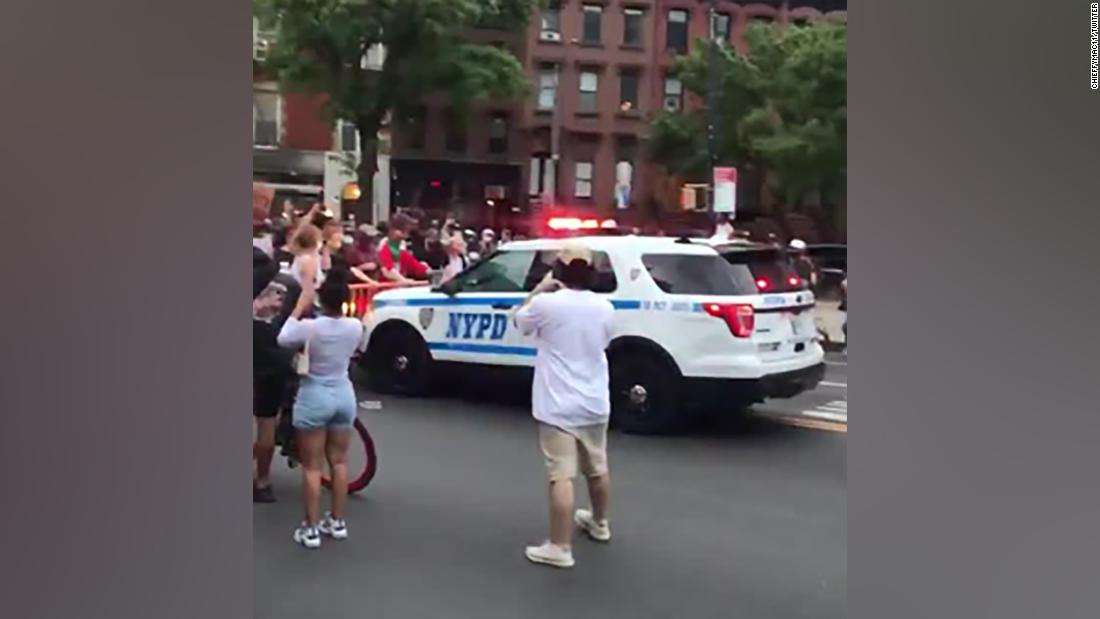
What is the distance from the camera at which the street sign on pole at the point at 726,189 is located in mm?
2809

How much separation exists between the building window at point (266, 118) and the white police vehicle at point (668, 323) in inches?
19.9

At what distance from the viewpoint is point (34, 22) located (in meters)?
2.35

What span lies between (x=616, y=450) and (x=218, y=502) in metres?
1.01

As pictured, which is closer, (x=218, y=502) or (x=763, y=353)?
(x=218, y=502)

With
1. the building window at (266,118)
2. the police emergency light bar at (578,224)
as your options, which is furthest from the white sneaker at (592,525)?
the building window at (266,118)

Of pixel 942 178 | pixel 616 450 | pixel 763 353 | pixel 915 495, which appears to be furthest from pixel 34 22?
pixel 915 495

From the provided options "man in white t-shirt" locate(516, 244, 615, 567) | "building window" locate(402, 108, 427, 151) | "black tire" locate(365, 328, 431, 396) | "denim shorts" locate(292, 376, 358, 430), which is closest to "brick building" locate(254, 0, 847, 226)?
"building window" locate(402, 108, 427, 151)

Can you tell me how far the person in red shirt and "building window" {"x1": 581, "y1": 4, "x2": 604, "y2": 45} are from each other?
2.18ft

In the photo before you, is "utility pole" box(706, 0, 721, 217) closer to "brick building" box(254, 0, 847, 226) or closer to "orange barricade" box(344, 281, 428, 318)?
"brick building" box(254, 0, 847, 226)

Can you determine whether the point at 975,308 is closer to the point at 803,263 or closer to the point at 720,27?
the point at 803,263

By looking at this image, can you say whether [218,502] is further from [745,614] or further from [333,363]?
[745,614]

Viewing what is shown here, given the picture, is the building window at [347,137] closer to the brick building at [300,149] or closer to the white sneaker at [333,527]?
the brick building at [300,149]

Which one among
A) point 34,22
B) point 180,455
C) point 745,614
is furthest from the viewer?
point 745,614

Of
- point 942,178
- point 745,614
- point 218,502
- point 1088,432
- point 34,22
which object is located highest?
point 34,22
